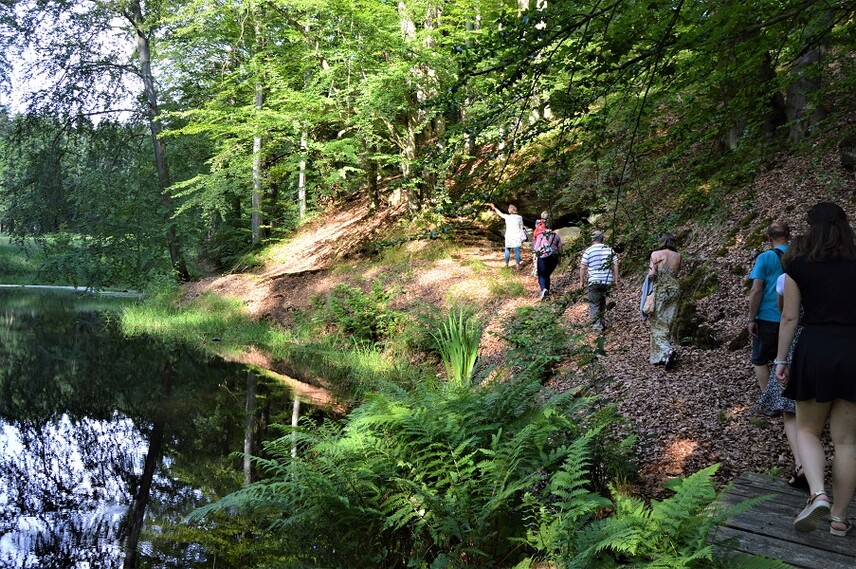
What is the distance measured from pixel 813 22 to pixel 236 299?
15.9 m

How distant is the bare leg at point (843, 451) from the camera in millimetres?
3842

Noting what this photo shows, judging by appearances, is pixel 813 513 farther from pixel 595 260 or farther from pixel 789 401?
pixel 595 260

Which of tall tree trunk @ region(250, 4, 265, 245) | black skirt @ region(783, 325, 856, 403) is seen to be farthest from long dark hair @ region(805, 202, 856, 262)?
tall tree trunk @ region(250, 4, 265, 245)

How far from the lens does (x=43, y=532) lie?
6.17 m

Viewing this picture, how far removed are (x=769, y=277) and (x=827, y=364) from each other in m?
1.81

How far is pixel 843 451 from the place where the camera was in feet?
12.8

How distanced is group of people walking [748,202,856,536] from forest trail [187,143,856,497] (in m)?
1.24

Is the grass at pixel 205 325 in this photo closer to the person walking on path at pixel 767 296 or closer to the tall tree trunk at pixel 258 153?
the tall tree trunk at pixel 258 153

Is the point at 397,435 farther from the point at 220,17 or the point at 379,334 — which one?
the point at 220,17

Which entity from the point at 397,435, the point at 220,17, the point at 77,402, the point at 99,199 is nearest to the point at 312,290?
the point at 77,402

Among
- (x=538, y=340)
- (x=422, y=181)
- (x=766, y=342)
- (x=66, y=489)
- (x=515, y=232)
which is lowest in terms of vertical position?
(x=66, y=489)

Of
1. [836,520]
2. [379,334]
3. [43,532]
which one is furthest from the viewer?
[379,334]

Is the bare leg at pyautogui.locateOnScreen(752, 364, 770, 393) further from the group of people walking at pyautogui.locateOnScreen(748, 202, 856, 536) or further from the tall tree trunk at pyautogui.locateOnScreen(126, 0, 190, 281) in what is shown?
the tall tree trunk at pyautogui.locateOnScreen(126, 0, 190, 281)

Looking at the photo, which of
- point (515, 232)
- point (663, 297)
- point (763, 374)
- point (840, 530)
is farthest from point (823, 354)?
point (515, 232)
